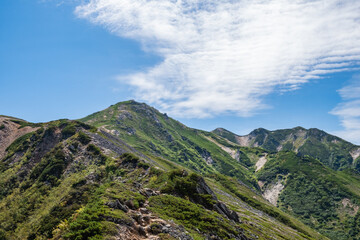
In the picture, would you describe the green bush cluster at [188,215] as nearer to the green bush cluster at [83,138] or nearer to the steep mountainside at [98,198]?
the steep mountainside at [98,198]

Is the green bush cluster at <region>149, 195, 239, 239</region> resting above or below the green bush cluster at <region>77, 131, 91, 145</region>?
below

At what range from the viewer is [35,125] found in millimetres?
163125

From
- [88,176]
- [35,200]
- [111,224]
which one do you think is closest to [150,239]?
[111,224]

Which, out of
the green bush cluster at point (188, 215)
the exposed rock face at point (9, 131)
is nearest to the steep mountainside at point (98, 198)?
the green bush cluster at point (188, 215)

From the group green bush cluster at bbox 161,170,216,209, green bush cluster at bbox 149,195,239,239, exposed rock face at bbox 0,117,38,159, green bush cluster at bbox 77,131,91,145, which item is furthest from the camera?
exposed rock face at bbox 0,117,38,159

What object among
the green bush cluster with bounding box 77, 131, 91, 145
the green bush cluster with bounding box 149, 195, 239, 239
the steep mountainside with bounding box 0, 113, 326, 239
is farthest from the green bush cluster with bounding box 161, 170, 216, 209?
the green bush cluster with bounding box 77, 131, 91, 145

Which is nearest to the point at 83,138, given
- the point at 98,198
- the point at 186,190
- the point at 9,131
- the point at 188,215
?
the point at 186,190

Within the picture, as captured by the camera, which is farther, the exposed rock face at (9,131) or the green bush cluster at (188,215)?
the exposed rock face at (9,131)

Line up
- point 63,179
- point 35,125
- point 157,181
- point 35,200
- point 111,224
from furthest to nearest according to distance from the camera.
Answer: point 35,125 < point 63,179 < point 35,200 < point 157,181 < point 111,224

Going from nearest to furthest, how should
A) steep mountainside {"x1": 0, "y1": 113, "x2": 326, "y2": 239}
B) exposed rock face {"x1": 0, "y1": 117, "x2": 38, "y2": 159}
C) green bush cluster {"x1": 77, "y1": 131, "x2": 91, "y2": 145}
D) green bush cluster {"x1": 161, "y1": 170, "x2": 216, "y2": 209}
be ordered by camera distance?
steep mountainside {"x1": 0, "y1": 113, "x2": 326, "y2": 239}, green bush cluster {"x1": 161, "y1": 170, "x2": 216, "y2": 209}, green bush cluster {"x1": 77, "y1": 131, "x2": 91, "y2": 145}, exposed rock face {"x1": 0, "y1": 117, "x2": 38, "y2": 159}

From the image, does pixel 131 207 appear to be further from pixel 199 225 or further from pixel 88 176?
pixel 88 176

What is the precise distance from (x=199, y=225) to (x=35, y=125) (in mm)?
168984

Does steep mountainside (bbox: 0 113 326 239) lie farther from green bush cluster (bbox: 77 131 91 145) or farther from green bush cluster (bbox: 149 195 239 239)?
green bush cluster (bbox: 149 195 239 239)

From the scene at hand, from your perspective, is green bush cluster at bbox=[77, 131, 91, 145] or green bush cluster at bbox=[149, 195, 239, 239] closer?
green bush cluster at bbox=[149, 195, 239, 239]
